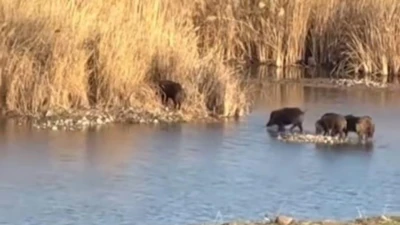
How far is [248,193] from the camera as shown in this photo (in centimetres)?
1147

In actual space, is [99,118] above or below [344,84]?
below

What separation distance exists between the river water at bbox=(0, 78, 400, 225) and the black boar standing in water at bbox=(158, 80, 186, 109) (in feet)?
2.35

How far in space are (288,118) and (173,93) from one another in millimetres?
1690

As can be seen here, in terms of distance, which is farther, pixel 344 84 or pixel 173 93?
pixel 344 84

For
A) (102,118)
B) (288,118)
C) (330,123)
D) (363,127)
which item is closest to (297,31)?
(288,118)

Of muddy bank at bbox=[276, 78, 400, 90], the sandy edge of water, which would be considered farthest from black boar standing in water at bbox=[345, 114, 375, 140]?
muddy bank at bbox=[276, 78, 400, 90]

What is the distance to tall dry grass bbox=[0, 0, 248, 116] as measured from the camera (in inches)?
620

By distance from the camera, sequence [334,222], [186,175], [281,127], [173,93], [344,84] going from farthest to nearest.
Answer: [344,84] < [173,93] < [281,127] < [186,175] < [334,222]

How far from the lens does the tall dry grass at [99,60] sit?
15.8 meters

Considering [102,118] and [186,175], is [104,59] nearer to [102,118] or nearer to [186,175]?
[102,118]

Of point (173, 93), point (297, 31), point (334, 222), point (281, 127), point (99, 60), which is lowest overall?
point (334, 222)

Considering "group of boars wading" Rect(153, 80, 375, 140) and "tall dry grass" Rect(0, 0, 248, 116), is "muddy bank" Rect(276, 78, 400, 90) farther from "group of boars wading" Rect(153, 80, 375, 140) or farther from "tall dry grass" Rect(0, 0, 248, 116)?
"group of boars wading" Rect(153, 80, 375, 140)

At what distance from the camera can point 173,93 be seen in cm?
1622

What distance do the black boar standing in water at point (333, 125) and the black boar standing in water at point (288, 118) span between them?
1.45 feet
